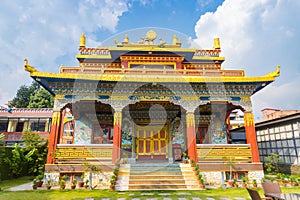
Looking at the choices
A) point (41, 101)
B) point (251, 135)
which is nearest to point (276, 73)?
point (251, 135)

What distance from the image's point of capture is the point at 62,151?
33.6 feet

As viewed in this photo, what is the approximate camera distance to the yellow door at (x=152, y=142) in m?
13.9

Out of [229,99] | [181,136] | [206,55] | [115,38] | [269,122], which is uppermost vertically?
[115,38]

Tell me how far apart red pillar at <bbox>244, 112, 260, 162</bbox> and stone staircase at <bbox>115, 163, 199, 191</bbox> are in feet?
11.7

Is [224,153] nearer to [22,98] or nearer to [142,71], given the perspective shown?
[142,71]

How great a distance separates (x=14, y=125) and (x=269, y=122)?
28693mm

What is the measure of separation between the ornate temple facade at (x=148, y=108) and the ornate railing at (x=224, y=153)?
49 mm

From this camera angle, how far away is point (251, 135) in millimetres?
10898

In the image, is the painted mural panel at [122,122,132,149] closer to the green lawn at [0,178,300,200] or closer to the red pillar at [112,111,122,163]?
the red pillar at [112,111,122,163]

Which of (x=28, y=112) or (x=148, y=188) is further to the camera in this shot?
(x=28, y=112)

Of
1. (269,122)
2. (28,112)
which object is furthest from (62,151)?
(28,112)

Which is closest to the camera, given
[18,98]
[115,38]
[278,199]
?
[278,199]

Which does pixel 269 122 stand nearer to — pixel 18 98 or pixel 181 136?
pixel 181 136

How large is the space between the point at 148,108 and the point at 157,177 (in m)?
5.46
